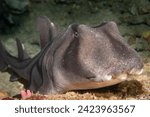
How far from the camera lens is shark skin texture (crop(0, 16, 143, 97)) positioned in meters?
4.06

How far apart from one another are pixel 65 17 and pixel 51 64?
3.80 m

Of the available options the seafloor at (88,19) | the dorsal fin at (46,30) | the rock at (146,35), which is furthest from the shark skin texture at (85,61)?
the rock at (146,35)

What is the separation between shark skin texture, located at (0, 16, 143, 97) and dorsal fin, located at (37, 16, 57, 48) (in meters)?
0.25

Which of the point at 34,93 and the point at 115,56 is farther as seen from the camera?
the point at 34,93

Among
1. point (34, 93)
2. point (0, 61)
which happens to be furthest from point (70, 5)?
point (34, 93)

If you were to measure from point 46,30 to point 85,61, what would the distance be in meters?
1.69

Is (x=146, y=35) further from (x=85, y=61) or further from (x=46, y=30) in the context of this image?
(x=85, y=61)

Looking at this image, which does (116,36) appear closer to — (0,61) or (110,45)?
(110,45)

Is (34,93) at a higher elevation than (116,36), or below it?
below

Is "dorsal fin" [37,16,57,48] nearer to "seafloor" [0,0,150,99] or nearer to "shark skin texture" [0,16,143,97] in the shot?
"shark skin texture" [0,16,143,97]

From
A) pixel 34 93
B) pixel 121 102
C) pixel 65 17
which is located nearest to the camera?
pixel 121 102

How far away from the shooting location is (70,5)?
8.77 meters

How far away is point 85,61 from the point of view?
414cm

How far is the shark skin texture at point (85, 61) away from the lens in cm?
406
